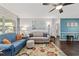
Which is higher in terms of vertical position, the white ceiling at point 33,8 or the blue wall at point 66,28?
the white ceiling at point 33,8

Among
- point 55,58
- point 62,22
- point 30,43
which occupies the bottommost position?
point 30,43

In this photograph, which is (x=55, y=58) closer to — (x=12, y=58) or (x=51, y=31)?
(x=12, y=58)

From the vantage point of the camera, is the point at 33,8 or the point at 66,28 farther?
the point at 66,28

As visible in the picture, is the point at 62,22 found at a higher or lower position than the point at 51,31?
higher

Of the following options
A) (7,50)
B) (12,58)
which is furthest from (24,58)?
(7,50)

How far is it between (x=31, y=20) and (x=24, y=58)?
11037 mm

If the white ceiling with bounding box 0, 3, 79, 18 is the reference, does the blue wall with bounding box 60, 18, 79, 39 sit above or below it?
below

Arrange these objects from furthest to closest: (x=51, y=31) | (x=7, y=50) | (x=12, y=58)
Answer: (x=51, y=31) → (x=7, y=50) → (x=12, y=58)

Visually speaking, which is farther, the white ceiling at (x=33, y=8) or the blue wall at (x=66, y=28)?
the blue wall at (x=66, y=28)

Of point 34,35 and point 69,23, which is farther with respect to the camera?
point 69,23

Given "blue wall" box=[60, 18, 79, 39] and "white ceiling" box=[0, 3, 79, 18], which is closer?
"white ceiling" box=[0, 3, 79, 18]

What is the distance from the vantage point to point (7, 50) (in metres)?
3.48

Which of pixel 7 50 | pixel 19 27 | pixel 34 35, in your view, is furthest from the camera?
pixel 19 27

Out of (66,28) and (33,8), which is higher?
(33,8)
